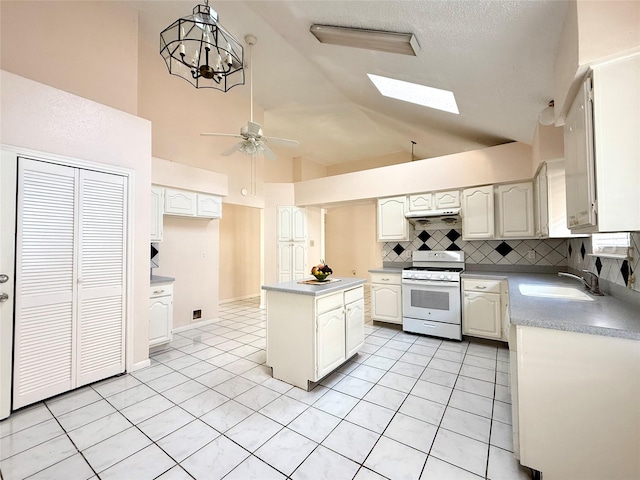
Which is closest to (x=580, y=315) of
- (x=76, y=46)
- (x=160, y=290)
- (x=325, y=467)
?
(x=325, y=467)

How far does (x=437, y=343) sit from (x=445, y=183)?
214cm

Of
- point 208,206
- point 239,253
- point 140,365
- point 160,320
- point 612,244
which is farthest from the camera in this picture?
point 239,253

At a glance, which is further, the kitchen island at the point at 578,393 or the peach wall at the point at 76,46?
the peach wall at the point at 76,46

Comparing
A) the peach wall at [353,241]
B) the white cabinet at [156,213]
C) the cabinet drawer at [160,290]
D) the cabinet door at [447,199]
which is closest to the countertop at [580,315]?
the cabinet door at [447,199]

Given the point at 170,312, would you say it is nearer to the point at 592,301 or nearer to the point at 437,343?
the point at 437,343

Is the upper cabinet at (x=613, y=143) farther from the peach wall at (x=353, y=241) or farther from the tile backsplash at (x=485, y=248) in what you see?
the peach wall at (x=353, y=241)

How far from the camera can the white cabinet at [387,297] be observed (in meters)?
3.96

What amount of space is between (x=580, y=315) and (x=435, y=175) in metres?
2.74

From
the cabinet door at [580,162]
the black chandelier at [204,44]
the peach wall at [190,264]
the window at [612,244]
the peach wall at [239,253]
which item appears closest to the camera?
the cabinet door at [580,162]

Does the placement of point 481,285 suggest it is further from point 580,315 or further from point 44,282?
point 44,282

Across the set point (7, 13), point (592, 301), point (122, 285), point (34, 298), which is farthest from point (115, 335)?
point (592, 301)

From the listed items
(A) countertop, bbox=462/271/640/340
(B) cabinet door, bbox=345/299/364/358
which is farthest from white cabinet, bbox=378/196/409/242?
A: (A) countertop, bbox=462/271/640/340

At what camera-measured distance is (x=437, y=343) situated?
3.45 meters

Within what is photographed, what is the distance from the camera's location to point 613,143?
1240 millimetres
